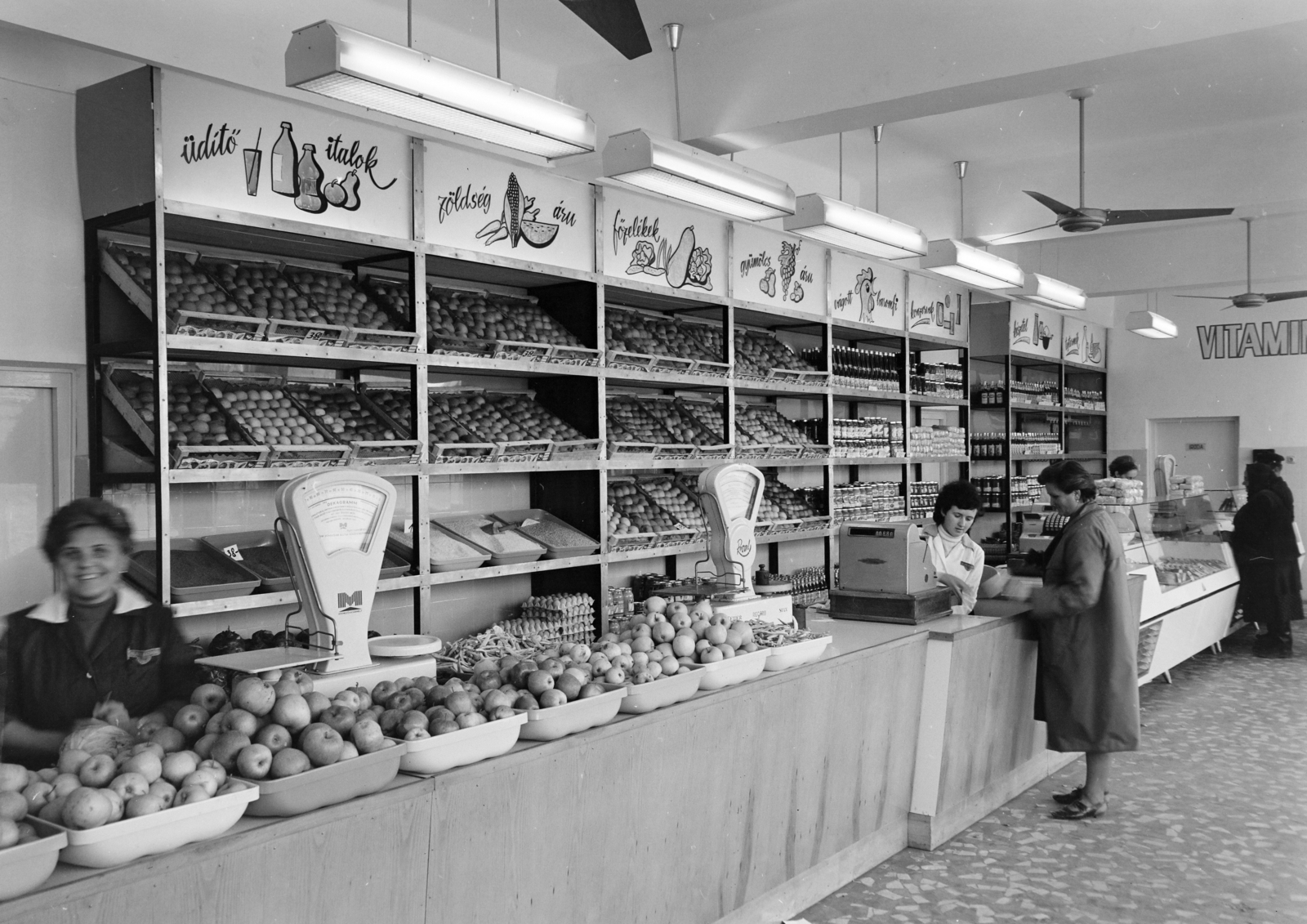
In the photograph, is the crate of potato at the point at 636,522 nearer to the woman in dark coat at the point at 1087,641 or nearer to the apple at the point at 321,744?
the woman in dark coat at the point at 1087,641

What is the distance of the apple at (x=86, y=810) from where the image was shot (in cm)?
179

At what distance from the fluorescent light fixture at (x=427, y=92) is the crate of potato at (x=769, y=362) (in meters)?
2.96

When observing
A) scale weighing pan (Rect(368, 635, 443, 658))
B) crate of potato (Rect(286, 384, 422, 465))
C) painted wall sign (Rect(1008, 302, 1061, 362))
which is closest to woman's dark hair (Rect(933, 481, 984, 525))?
crate of potato (Rect(286, 384, 422, 465))

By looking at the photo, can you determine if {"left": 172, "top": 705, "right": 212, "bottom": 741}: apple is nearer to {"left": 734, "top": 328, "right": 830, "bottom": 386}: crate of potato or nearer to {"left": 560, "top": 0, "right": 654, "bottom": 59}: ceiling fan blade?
{"left": 560, "top": 0, "right": 654, "bottom": 59}: ceiling fan blade

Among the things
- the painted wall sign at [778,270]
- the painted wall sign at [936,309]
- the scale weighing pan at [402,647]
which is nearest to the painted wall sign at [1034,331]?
the painted wall sign at [936,309]

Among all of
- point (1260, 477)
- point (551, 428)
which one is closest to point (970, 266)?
point (551, 428)

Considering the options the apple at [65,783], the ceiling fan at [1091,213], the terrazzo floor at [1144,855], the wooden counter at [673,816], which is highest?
the ceiling fan at [1091,213]

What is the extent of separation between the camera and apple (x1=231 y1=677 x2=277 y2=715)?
7.61 feet

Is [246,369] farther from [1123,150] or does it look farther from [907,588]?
[1123,150]

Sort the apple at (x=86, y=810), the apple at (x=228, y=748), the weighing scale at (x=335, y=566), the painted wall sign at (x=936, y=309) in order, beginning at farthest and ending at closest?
1. the painted wall sign at (x=936, y=309)
2. the weighing scale at (x=335, y=566)
3. the apple at (x=228, y=748)
4. the apple at (x=86, y=810)

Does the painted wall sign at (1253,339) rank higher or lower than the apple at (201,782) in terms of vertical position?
higher

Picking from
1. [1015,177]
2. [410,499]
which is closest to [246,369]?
[410,499]

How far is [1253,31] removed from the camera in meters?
3.86

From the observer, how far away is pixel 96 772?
6.41ft
